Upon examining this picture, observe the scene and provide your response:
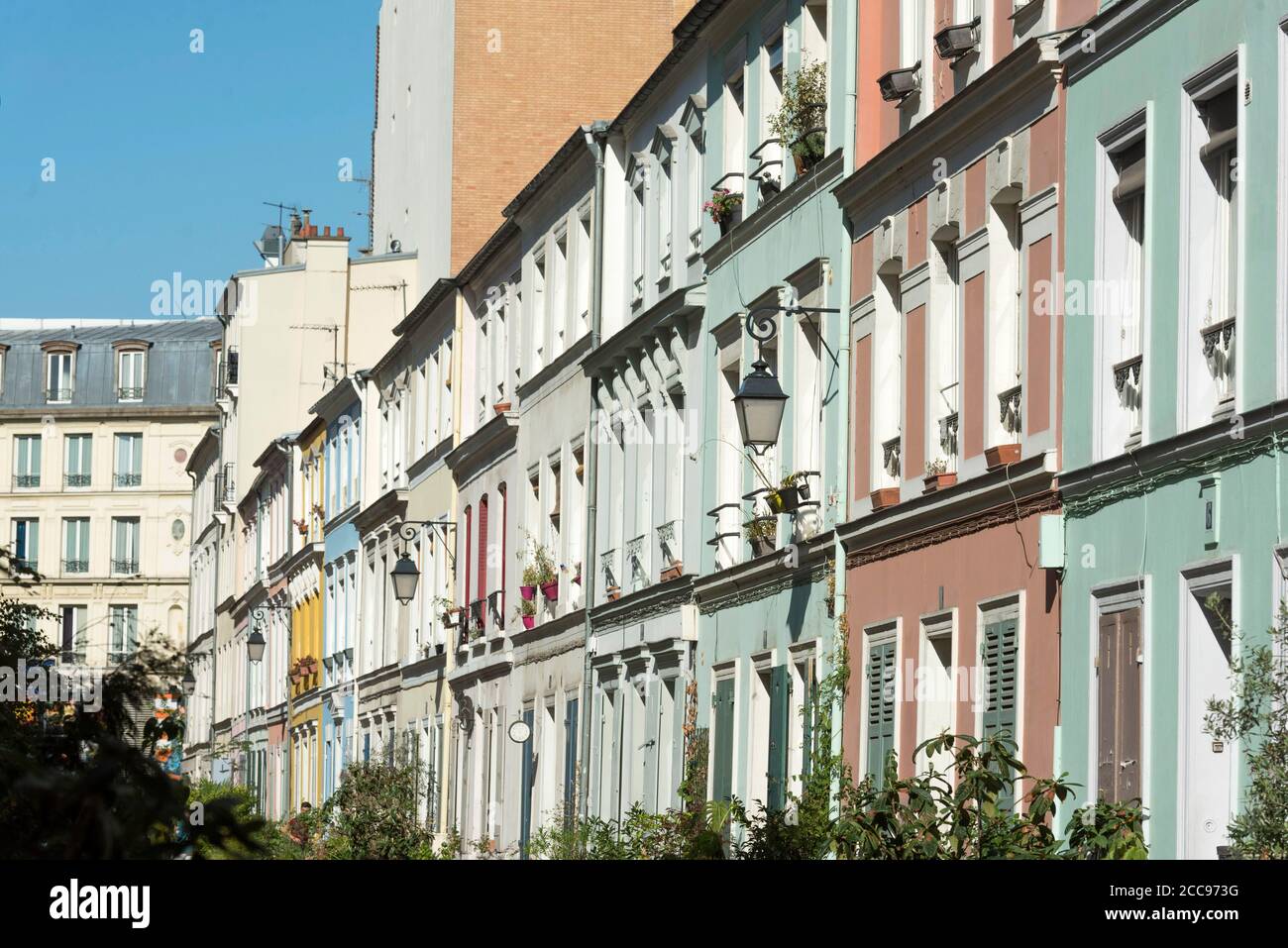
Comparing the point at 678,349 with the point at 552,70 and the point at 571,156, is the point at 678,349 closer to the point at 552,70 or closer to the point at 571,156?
the point at 571,156

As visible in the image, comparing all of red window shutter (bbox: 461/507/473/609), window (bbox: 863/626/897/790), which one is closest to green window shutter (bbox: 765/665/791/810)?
window (bbox: 863/626/897/790)

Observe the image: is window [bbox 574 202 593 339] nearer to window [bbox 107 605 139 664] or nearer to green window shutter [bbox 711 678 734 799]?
green window shutter [bbox 711 678 734 799]

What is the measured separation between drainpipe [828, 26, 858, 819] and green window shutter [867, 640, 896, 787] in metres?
0.77

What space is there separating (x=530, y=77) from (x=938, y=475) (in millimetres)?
28605

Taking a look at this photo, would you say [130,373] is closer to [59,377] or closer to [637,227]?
[59,377]

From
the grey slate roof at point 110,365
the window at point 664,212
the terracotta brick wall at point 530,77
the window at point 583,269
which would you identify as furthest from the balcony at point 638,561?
the grey slate roof at point 110,365

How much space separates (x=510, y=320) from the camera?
126 feet

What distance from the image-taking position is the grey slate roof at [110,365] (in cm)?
7362

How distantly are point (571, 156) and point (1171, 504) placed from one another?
19430 millimetres

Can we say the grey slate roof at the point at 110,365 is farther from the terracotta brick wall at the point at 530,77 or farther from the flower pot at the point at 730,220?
the flower pot at the point at 730,220

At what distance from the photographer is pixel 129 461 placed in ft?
205

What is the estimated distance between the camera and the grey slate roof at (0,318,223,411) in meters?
73.6

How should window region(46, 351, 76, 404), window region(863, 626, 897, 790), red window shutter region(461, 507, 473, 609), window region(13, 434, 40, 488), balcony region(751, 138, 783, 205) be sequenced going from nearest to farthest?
window region(863, 626, 897, 790) → balcony region(751, 138, 783, 205) → red window shutter region(461, 507, 473, 609) → window region(13, 434, 40, 488) → window region(46, 351, 76, 404)
